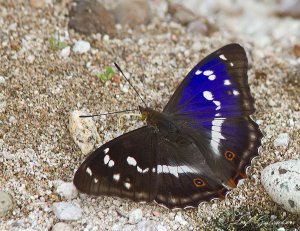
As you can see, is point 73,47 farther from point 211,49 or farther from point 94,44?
point 211,49

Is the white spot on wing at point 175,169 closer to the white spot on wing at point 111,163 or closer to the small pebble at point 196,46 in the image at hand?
the white spot on wing at point 111,163

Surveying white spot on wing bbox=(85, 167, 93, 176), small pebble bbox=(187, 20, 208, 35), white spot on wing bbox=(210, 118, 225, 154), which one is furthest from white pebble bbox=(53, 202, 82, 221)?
small pebble bbox=(187, 20, 208, 35)

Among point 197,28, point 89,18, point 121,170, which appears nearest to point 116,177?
point 121,170

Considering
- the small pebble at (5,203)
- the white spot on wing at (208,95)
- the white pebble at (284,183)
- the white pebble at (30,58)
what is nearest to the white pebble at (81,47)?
the white pebble at (30,58)

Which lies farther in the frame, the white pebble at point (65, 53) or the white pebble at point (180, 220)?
the white pebble at point (65, 53)

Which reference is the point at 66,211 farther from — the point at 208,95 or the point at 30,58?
the point at 30,58

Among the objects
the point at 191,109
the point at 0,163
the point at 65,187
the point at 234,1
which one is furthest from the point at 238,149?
the point at 234,1
